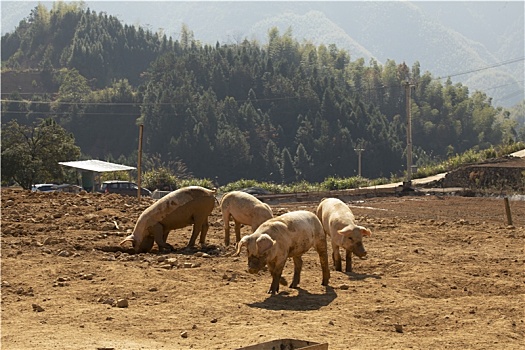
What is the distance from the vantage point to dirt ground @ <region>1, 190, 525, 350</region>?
1168cm

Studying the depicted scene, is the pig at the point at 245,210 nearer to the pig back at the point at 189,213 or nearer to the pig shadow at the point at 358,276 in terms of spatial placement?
the pig back at the point at 189,213

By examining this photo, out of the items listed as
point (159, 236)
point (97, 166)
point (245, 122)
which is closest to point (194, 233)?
point (159, 236)

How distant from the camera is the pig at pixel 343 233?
16688mm

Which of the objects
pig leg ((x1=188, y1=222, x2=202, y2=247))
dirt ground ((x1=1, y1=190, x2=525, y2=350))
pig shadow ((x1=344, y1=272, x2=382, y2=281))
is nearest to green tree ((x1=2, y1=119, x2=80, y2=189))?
dirt ground ((x1=1, y1=190, x2=525, y2=350))

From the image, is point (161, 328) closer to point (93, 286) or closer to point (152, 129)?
point (93, 286)

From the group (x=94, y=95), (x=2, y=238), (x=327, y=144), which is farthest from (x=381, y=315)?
(x=94, y=95)

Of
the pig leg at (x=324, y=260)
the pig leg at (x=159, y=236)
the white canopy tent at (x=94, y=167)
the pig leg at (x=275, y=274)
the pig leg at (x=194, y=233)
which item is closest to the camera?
the pig leg at (x=275, y=274)

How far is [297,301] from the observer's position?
14.0 m

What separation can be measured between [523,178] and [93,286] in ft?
109

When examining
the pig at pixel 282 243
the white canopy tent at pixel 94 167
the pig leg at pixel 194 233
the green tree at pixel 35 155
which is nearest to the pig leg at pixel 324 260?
the pig at pixel 282 243

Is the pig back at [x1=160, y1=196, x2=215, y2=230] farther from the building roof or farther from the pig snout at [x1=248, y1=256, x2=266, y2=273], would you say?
the building roof

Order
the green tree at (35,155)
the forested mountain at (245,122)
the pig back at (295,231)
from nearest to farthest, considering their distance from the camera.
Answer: the pig back at (295,231), the green tree at (35,155), the forested mountain at (245,122)

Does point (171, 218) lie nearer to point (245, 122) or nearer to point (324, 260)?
point (324, 260)

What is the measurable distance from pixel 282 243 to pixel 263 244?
1.88ft
